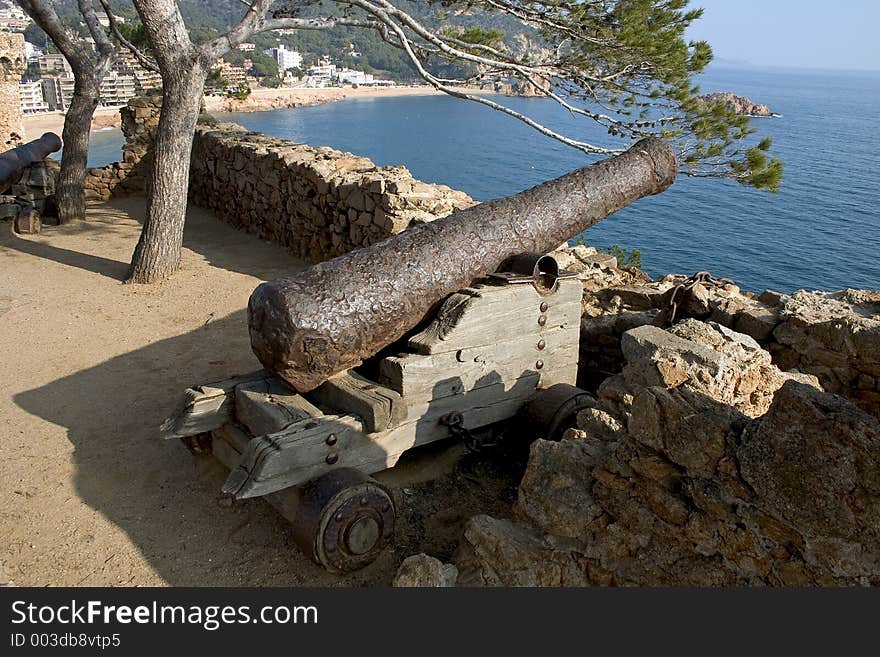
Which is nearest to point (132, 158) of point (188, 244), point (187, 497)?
point (188, 244)

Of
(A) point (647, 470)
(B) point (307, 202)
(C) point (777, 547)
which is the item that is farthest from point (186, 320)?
(C) point (777, 547)

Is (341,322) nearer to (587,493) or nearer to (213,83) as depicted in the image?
(587,493)

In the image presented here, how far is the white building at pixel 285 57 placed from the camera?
11069 cm

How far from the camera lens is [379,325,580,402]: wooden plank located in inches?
146

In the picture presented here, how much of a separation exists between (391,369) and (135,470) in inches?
71.7

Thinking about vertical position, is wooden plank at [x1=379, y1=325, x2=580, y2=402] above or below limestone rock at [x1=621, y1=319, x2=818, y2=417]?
below

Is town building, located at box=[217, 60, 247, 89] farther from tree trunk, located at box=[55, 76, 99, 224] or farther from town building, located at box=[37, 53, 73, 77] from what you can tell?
town building, located at box=[37, 53, 73, 77]

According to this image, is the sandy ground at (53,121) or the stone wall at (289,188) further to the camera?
the sandy ground at (53,121)

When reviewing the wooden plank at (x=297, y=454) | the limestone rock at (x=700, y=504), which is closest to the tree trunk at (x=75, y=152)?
the wooden plank at (x=297, y=454)

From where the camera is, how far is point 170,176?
7.80 meters

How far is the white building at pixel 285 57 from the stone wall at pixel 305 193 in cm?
10482

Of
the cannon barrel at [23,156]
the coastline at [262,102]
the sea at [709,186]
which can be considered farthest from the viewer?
the coastline at [262,102]

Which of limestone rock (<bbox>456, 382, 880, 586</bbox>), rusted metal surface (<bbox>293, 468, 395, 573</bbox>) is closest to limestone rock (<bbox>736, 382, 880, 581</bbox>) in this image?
limestone rock (<bbox>456, 382, 880, 586</bbox>)

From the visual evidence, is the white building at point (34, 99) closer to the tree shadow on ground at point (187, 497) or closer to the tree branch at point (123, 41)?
the tree branch at point (123, 41)
